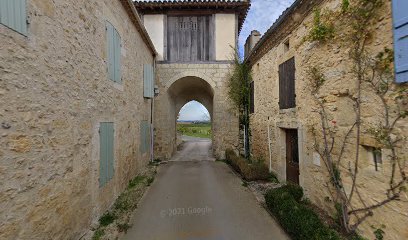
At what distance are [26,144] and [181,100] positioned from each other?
1341 cm

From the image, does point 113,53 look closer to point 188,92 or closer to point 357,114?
point 357,114

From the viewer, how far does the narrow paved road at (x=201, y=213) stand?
405 cm

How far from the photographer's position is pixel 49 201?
9.72ft

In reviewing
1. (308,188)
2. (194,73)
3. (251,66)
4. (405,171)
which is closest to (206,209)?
(308,188)

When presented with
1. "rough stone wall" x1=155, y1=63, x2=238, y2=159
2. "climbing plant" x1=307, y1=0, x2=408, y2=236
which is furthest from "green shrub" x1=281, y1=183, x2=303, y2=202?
"rough stone wall" x1=155, y1=63, x2=238, y2=159

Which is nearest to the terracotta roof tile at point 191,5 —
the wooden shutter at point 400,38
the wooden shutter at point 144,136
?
the wooden shutter at point 144,136

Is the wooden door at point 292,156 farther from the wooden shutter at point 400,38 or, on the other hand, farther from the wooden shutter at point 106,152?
the wooden shutter at point 106,152

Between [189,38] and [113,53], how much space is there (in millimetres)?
6684

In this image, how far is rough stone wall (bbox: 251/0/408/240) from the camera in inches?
119

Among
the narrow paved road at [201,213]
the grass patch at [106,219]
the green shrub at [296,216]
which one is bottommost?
the narrow paved road at [201,213]

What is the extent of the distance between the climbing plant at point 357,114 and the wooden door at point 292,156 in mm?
1436

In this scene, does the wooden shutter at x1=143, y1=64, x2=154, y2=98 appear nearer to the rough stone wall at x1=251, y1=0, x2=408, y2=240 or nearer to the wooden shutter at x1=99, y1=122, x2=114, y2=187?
the wooden shutter at x1=99, y1=122, x2=114, y2=187

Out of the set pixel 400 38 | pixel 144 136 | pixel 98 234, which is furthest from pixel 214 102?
pixel 400 38

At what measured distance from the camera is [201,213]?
4.90 metres
